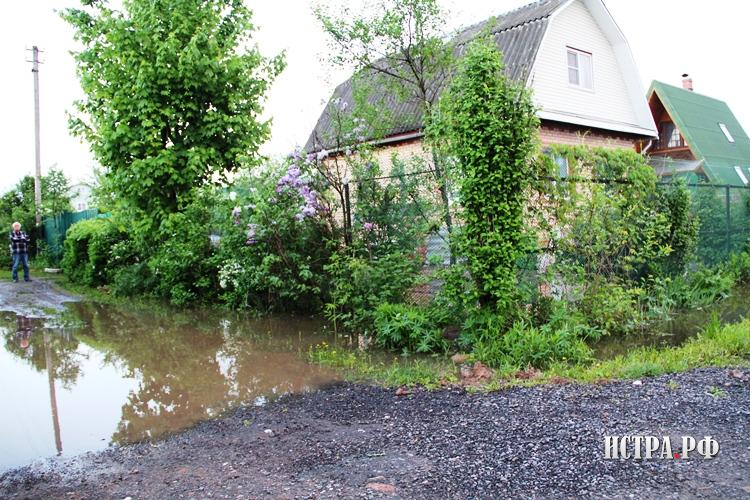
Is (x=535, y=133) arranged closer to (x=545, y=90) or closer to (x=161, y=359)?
(x=161, y=359)

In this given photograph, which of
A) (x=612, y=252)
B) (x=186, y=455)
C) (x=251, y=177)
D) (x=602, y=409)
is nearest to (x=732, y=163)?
(x=612, y=252)

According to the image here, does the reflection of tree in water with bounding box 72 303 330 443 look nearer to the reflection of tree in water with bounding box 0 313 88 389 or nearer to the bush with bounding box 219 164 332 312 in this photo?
the reflection of tree in water with bounding box 0 313 88 389

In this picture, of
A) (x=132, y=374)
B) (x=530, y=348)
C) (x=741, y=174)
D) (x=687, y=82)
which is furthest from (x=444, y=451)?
(x=687, y=82)

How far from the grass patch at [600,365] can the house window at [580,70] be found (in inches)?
411

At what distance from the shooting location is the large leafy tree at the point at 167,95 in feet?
34.9

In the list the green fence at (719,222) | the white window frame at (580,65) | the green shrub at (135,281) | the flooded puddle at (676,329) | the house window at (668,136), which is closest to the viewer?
the flooded puddle at (676,329)

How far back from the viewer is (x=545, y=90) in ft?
46.9

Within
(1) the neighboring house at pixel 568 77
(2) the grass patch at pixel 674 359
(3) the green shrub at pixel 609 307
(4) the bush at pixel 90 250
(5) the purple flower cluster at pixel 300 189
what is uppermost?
(1) the neighboring house at pixel 568 77

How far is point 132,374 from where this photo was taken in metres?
7.16

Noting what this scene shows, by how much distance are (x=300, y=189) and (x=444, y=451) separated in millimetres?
5508

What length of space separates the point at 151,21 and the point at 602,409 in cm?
1017

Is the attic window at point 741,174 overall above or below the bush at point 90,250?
above

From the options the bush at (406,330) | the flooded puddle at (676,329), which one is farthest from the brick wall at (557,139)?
the bush at (406,330)

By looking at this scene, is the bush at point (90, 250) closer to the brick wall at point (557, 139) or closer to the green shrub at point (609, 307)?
the brick wall at point (557, 139)
